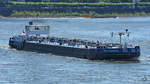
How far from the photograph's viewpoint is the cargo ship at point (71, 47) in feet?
258

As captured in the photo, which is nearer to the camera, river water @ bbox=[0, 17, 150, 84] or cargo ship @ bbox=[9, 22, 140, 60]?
river water @ bbox=[0, 17, 150, 84]

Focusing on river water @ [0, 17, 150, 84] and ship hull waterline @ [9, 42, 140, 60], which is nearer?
river water @ [0, 17, 150, 84]

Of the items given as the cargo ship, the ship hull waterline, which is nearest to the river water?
the ship hull waterline

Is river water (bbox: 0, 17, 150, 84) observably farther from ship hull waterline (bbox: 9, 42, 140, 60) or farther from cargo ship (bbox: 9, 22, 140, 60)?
cargo ship (bbox: 9, 22, 140, 60)

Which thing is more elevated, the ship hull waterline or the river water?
the ship hull waterline

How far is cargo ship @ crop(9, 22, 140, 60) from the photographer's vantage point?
258 ft

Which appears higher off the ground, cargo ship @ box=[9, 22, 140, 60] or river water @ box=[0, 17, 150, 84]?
cargo ship @ box=[9, 22, 140, 60]

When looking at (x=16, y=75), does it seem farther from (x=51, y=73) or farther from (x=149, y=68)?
(x=149, y=68)

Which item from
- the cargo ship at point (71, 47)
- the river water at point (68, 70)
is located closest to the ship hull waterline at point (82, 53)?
the cargo ship at point (71, 47)

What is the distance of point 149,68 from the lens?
2881 inches

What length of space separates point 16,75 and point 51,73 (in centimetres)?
301

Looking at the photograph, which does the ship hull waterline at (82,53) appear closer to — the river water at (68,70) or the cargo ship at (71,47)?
the cargo ship at (71,47)

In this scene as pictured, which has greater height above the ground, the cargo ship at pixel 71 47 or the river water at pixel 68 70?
the cargo ship at pixel 71 47

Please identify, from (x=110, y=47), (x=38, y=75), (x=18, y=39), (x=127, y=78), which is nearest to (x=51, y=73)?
(x=38, y=75)
